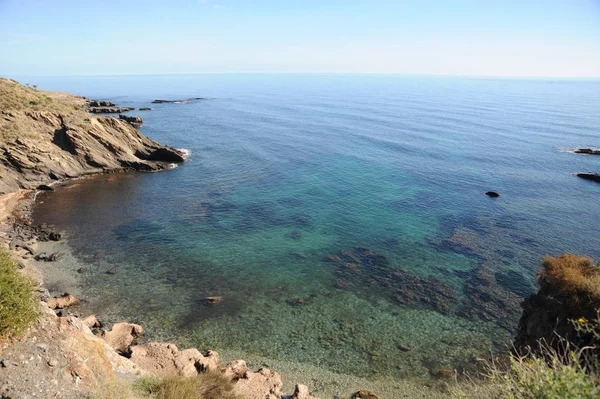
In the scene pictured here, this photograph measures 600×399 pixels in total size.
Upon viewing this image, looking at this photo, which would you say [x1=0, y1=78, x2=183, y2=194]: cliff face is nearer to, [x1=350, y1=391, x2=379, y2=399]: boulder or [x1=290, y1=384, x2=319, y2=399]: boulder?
[x1=290, y1=384, x2=319, y2=399]: boulder

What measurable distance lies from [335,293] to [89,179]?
52917 millimetres

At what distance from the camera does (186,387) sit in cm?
1820

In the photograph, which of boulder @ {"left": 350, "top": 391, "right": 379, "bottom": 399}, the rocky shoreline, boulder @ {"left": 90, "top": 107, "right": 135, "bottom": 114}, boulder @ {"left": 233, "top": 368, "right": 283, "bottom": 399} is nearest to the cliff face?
the rocky shoreline

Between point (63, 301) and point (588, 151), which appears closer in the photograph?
point (63, 301)

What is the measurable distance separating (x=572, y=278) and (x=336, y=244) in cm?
2544

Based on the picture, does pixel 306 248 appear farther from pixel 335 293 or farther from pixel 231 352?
pixel 231 352

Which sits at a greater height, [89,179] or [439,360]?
[89,179]

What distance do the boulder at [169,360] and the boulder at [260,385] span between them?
244cm

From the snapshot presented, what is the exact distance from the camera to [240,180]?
223ft

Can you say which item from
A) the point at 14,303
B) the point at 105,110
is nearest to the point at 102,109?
the point at 105,110

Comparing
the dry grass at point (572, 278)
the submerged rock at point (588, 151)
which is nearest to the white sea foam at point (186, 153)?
the dry grass at point (572, 278)

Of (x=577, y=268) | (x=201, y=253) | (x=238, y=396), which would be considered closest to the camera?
(x=238, y=396)

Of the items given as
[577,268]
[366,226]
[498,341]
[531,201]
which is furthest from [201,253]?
[531,201]

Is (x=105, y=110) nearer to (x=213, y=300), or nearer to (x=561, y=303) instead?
(x=213, y=300)
